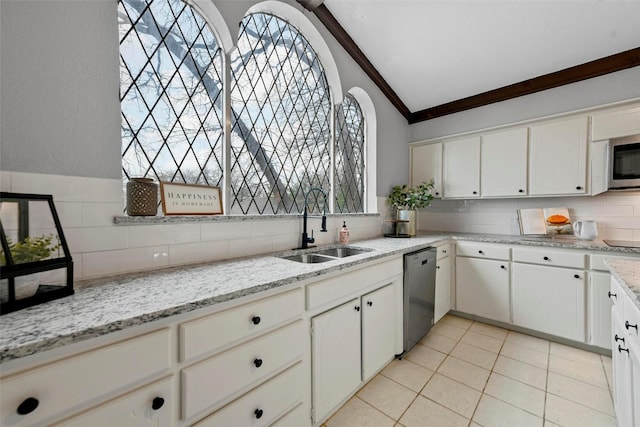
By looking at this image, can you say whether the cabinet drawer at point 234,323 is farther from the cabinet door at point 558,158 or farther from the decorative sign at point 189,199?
the cabinet door at point 558,158

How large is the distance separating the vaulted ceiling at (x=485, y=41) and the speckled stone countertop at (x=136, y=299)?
2.32m

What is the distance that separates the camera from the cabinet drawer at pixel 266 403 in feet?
3.29

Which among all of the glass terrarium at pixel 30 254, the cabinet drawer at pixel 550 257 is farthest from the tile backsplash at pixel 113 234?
the cabinet drawer at pixel 550 257

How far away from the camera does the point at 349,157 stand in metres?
3.00

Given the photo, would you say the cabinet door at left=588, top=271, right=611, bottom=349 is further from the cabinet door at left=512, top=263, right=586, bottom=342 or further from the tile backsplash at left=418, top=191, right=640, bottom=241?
the tile backsplash at left=418, top=191, right=640, bottom=241

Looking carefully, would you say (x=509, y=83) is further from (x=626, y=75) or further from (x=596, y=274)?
(x=596, y=274)

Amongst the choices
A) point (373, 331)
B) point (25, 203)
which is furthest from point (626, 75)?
point (25, 203)

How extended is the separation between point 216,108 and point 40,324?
58.8 inches

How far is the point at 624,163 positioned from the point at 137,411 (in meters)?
3.67

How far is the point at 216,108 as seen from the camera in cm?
179

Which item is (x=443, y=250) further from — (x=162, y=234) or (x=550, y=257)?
(x=162, y=234)

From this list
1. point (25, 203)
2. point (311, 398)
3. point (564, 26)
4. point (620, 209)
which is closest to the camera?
point (25, 203)

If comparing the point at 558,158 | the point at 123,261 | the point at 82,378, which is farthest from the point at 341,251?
the point at 558,158

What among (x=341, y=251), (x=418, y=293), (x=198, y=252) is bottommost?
(x=418, y=293)
